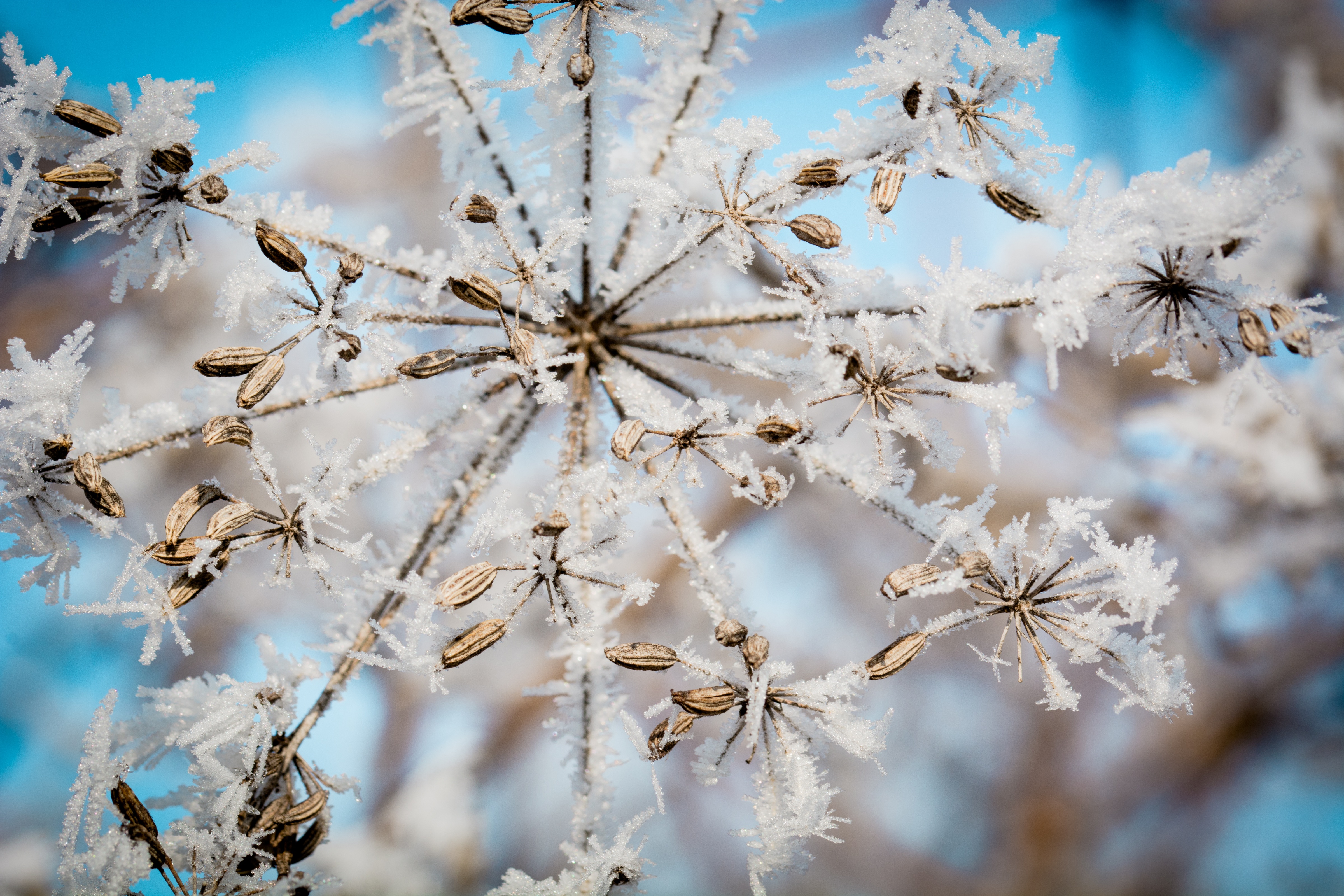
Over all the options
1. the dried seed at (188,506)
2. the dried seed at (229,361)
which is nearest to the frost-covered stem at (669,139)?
the dried seed at (229,361)

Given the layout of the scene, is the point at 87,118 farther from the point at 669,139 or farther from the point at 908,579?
the point at 908,579

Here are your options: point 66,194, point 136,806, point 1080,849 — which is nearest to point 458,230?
point 66,194

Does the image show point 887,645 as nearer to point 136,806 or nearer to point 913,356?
point 913,356

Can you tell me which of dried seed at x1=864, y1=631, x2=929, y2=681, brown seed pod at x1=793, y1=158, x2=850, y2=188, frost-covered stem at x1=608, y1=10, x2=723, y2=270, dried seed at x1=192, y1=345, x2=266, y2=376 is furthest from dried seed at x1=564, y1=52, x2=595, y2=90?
dried seed at x1=864, y1=631, x2=929, y2=681

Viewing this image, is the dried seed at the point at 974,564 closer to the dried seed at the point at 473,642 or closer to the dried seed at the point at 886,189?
the dried seed at the point at 886,189

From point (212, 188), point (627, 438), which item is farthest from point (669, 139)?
point (212, 188)
